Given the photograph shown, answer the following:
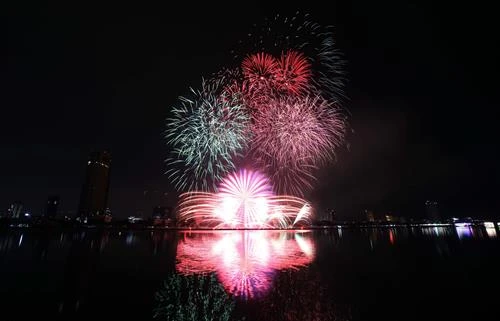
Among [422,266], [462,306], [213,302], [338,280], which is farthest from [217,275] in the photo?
[422,266]

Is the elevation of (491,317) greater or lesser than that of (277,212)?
lesser

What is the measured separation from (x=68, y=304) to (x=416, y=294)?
70.6 ft

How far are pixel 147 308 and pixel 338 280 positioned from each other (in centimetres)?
1396

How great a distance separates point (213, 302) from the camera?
14.4 meters

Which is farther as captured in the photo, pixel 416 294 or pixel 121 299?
pixel 416 294

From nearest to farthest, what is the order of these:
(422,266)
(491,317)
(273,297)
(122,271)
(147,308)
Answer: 1. (491,317)
2. (147,308)
3. (273,297)
4. (122,271)
5. (422,266)

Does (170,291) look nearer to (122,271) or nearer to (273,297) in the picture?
(273,297)

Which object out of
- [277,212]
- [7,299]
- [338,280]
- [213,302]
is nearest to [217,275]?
A: [213,302]

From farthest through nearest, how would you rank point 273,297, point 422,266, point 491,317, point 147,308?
point 422,266, point 273,297, point 147,308, point 491,317

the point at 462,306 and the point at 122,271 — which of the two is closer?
the point at 462,306

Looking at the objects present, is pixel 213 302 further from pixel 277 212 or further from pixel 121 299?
pixel 277 212

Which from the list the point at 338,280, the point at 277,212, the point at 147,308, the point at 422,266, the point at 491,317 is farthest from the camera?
the point at 277,212

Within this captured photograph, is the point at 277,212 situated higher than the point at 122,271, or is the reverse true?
the point at 277,212

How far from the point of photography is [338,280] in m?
19.9
